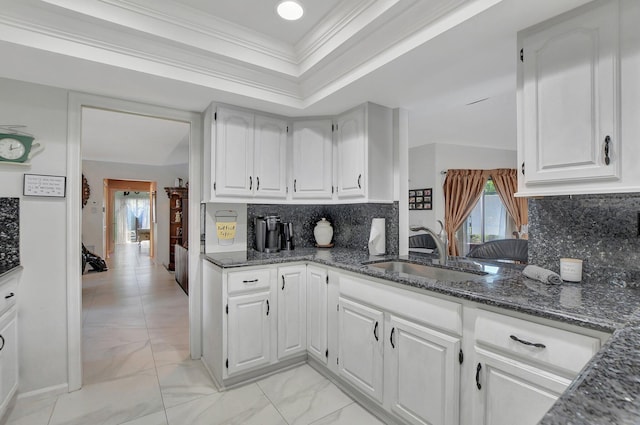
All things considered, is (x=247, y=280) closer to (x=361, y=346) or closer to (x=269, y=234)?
(x=269, y=234)

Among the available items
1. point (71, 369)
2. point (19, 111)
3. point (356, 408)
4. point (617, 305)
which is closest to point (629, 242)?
point (617, 305)

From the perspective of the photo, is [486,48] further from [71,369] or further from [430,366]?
[71,369]

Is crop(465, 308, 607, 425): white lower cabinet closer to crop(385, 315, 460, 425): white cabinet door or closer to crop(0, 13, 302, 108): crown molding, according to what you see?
crop(385, 315, 460, 425): white cabinet door

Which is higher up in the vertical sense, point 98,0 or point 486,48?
point 98,0

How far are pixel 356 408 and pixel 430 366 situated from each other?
73cm

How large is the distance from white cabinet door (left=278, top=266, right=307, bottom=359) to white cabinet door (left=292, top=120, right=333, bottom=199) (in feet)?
2.36

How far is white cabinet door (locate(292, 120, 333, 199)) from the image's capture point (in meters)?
2.79

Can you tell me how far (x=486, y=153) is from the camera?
5836mm

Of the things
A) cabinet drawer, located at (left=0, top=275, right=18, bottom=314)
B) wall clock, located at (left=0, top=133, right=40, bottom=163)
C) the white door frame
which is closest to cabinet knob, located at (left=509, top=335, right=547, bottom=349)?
cabinet drawer, located at (left=0, top=275, right=18, bottom=314)

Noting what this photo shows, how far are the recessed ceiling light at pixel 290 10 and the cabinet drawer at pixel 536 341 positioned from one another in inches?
74.9

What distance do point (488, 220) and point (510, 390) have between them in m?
5.37

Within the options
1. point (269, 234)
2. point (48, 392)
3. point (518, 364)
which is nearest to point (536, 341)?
point (518, 364)

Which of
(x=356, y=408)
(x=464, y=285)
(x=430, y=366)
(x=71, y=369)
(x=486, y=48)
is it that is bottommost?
(x=356, y=408)

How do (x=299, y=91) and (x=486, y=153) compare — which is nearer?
(x=299, y=91)
